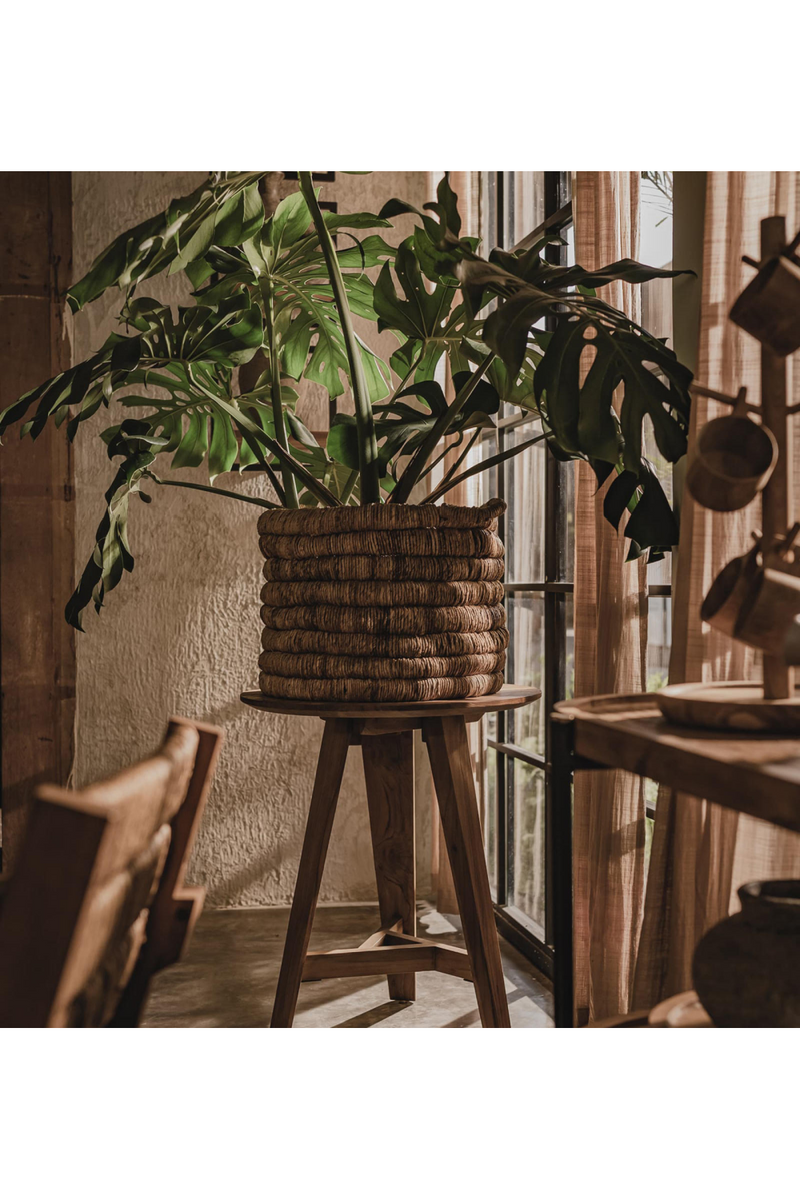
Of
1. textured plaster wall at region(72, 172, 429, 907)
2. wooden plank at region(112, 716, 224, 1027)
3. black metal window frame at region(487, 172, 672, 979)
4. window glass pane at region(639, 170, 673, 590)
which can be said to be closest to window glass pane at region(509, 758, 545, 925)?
black metal window frame at region(487, 172, 672, 979)

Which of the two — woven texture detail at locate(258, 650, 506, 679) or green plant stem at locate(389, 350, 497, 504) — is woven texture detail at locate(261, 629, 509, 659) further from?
green plant stem at locate(389, 350, 497, 504)

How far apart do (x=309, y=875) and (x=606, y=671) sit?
52cm

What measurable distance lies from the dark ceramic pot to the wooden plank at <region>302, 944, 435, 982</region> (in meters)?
0.73

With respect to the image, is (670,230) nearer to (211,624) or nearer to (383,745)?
(383,745)

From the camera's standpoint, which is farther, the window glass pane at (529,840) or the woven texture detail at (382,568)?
the window glass pane at (529,840)

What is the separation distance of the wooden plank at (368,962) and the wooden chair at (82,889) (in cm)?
91

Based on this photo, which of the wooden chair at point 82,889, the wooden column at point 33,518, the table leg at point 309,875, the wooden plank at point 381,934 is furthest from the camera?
the wooden column at point 33,518

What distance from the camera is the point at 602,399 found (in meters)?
1.11

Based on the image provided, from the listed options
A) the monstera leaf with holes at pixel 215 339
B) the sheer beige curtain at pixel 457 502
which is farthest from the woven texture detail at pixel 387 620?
the sheer beige curtain at pixel 457 502

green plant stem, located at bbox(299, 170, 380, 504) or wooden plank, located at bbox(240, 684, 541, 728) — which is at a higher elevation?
green plant stem, located at bbox(299, 170, 380, 504)

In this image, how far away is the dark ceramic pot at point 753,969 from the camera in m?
0.78

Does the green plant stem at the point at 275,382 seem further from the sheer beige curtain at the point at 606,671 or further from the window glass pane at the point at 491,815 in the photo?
the window glass pane at the point at 491,815

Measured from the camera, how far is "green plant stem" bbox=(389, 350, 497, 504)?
1.34m

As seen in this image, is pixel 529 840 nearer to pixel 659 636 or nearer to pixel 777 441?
pixel 659 636
